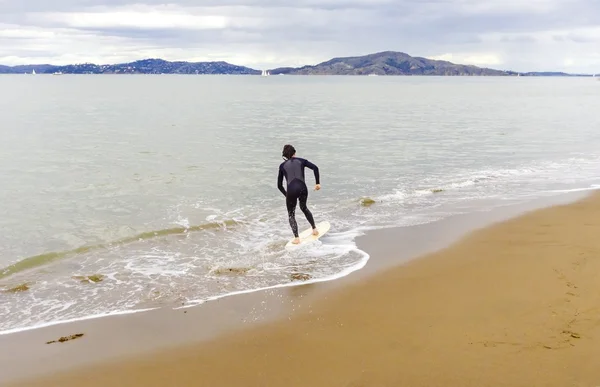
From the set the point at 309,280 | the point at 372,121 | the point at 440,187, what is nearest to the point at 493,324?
the point at 309,280

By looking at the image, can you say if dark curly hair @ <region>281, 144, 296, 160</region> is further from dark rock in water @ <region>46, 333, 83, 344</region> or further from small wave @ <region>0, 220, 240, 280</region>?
dark rock in water @ <region>46, 333, 83, 344</region>

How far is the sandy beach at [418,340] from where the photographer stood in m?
6.07

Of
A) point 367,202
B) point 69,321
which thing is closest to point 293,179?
point 367,202

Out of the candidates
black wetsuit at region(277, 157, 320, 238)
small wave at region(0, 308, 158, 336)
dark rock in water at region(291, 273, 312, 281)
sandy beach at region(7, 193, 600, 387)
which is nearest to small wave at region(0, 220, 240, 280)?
black wetsuit at region(277, 157, 320, 238)

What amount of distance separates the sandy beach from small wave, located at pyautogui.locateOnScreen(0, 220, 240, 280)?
4695 mm

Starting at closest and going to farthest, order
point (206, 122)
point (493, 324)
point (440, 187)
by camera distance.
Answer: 1. point (493, 324)
2. point (440, 187)
3. point (206, 122)

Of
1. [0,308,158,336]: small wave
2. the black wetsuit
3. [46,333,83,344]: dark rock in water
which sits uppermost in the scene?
the black wetsuit

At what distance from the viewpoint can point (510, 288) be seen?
858 cm

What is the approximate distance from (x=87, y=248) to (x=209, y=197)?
5.53 m

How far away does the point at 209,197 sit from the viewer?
56.5 ft

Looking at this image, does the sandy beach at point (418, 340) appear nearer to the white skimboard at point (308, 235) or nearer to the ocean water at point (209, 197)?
the ocean water at point (209, 197)

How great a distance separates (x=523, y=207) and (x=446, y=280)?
274 inches

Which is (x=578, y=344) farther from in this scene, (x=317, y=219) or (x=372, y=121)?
(x=372, y=121)

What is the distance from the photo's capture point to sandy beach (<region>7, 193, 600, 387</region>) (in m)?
6.07
